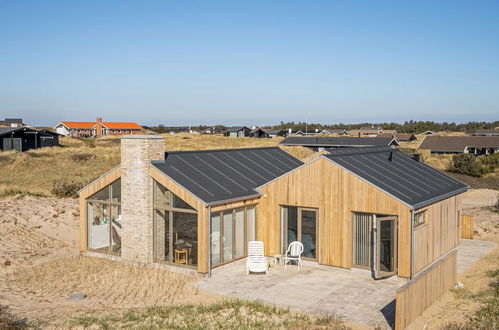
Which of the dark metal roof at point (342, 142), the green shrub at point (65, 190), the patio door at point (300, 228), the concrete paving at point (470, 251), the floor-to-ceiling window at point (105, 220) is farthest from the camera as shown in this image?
the dark metal roof at point (342, 142)

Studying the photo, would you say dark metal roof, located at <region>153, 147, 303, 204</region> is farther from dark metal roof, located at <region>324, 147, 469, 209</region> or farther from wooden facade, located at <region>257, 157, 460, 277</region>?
dark metal roof, located at <region>324, 147, 469, 209</region>

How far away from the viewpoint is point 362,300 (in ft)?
41.5

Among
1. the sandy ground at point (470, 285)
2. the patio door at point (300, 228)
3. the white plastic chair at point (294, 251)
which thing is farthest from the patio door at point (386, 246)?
the white plastic chair at point (294, 251)

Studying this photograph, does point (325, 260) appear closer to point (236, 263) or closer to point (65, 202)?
point (236, 263)

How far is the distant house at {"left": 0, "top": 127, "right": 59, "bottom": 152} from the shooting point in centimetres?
4916

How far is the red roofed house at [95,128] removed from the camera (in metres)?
99.9

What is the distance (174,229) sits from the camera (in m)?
15.7

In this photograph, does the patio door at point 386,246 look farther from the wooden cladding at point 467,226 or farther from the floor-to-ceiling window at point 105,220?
the floor-to-ceiling window at point 105,220

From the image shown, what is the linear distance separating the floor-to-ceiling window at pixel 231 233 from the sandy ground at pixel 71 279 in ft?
4.17

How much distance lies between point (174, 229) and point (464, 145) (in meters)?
56.4

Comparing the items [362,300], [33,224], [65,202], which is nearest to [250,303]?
[362,300]

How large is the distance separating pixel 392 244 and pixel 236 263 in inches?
194

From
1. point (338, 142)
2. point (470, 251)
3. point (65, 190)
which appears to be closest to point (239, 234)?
point (470, 251)

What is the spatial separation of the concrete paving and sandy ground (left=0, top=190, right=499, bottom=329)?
301 millimetres
